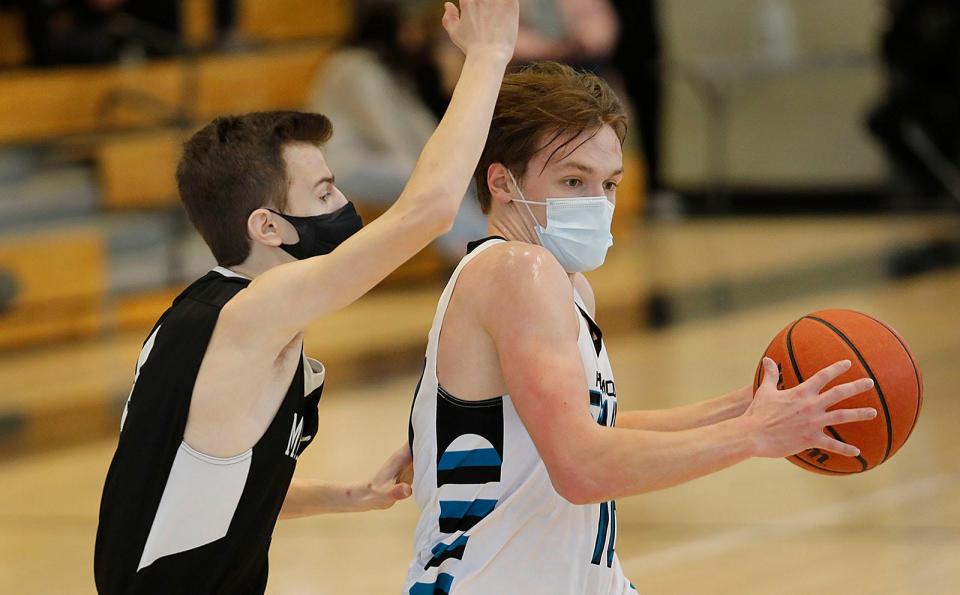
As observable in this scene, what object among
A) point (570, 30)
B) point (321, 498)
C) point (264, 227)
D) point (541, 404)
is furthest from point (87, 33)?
point (541, 404)

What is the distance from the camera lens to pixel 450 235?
9680 mm

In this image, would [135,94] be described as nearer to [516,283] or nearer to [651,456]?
[516,283]

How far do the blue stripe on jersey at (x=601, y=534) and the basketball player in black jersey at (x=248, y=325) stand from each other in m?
0.51

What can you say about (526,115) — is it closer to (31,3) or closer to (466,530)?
(466,530)

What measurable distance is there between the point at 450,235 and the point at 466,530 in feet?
24.1

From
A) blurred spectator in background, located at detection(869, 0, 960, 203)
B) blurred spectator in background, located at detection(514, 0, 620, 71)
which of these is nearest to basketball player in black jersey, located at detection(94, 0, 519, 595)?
blurred spectator in background, located at detection(514, 0, 620, 71)

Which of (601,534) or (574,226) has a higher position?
(574,226)

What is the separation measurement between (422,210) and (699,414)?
0.74m

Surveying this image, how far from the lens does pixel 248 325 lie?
91.0 inches

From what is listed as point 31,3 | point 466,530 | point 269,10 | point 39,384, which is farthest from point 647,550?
point 269,10

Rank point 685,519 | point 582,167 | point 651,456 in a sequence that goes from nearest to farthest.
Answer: point 651,456 → point 582,167 → point 685,519

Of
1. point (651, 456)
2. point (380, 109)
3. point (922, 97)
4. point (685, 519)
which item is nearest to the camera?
point (651, 456)

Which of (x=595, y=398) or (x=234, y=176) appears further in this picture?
(x=234, y=176)

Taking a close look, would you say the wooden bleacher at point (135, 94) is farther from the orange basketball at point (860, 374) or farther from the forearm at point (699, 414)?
the orange basketball at point (860, 374)
